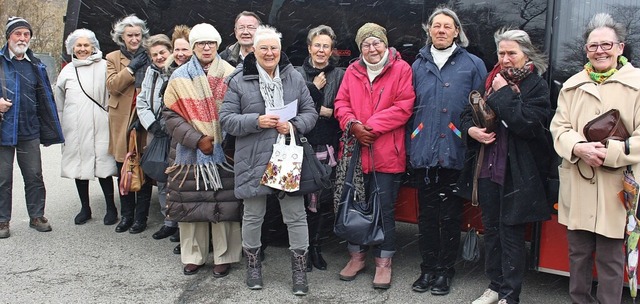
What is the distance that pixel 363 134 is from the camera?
13.8 feet

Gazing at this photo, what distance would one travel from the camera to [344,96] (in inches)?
173

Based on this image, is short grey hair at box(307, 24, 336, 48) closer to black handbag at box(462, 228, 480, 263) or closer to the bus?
the bus

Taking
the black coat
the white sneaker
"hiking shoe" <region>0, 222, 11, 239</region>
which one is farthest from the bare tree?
the black coat

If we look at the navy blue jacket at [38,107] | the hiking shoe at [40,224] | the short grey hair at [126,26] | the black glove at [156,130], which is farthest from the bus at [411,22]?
the hiking shoe at [40,224]

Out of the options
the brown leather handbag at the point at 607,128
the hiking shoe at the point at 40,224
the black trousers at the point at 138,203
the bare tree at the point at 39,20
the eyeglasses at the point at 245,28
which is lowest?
the hiking shoe at the point at 40,224

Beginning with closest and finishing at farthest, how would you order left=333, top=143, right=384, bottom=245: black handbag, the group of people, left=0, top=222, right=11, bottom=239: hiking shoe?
the group of people < left=333, top=143, right=384, bottom=245: black handbag < left=0, top=222, right=11, bottom=239: hiking shoe

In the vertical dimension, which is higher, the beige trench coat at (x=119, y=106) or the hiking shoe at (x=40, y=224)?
the beige trench coat at (x=119, y=106)

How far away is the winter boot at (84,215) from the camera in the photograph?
591 cm

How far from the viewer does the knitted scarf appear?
441 cm

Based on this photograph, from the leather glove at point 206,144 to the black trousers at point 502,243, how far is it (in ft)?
6.07

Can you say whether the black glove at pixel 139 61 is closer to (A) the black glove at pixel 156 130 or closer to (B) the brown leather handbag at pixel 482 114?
(A) the black glove at pixel 156 130

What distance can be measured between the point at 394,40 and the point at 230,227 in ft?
6.08

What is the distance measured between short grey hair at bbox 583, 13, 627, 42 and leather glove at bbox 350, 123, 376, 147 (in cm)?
142

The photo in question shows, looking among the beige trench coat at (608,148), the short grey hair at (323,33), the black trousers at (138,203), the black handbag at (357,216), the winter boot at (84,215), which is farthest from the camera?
the winter boot at (84,215)
